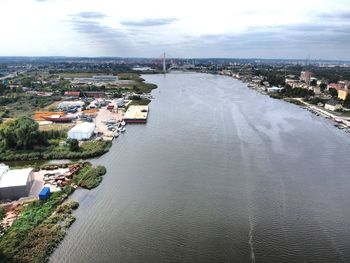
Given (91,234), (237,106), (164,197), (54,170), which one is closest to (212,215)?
(164,197)

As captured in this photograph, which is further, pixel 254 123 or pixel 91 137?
pixel 254 123

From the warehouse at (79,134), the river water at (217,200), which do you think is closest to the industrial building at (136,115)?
the river water at (217,200)

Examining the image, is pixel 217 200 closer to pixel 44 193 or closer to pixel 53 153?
pixel 44 193

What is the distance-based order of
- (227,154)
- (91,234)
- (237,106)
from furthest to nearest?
(237,106) < (227,154) < (91,234)

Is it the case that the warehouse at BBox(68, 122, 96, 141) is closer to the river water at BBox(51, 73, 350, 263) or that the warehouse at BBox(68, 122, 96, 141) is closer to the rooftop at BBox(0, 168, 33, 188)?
the river water at BBox(51, 73, 350, 263)

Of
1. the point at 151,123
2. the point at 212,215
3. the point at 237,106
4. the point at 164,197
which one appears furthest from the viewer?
the point at 237,106

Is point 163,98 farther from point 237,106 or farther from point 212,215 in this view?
point 212,215

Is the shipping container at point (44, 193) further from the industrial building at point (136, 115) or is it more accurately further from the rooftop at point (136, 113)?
the rooftop at point (136, 113)
